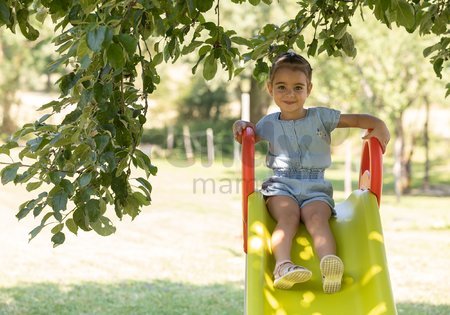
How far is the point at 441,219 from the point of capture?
15773 mm

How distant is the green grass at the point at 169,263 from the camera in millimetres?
7768

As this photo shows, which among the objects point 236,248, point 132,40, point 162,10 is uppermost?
point 162,10

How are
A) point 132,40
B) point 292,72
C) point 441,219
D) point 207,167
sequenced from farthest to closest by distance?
point 207,167 < point 441,219 < point 292,72 < point 132,40

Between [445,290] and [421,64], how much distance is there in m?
9.83

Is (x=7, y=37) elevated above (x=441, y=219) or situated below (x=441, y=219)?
above

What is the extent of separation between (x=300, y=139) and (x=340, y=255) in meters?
0.64

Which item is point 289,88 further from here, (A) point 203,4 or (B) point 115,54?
(B) point 115,54

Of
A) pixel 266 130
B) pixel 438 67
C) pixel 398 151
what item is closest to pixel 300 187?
pixel 266 130

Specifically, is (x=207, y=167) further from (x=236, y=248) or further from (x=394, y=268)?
(x=394, y=268)

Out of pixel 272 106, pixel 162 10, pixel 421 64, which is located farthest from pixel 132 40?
pixel 272 106

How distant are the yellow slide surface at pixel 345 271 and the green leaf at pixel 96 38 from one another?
1.60 metres

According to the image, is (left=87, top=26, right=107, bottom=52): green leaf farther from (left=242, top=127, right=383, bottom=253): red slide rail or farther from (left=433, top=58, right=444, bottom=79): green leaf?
(left=433, top=58, right=444, bottom=79): green leaf

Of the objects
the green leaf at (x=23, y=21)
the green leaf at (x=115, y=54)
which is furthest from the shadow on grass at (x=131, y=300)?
the green leaf at (x=115, y=54)

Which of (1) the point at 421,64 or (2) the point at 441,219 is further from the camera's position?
(1) the point at 421,64
